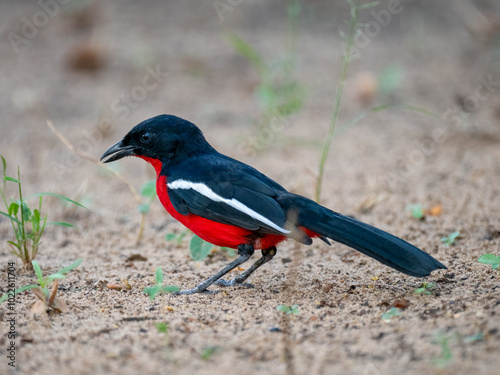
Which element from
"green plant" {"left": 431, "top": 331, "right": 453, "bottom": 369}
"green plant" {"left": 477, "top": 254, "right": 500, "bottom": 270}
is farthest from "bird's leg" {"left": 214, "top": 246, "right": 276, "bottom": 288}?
"green plant" {"left": 431, "top": 331, "right": 453, "bottom": 369}

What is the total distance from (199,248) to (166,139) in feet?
2.40

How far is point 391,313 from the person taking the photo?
2.89 m

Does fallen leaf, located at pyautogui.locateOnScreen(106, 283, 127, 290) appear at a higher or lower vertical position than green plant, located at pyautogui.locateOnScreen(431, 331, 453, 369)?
higher

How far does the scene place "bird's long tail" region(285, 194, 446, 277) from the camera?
9.92ft

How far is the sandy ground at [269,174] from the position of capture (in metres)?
2.58

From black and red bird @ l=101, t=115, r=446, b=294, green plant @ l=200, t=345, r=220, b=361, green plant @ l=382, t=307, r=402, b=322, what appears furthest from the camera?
black and red bird @ l=101, t=115, r=446, b=294

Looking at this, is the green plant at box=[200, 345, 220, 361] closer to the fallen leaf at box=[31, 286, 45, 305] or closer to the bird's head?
the fallen leaf at box=[31, 286, 45, 305]

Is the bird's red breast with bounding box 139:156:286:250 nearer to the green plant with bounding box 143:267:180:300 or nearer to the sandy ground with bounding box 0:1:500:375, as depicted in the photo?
the sandy ground with bounding box 0:1:500:375

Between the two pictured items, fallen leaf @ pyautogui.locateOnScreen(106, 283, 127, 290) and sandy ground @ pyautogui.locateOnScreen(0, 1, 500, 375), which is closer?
sandy ground @ pyautogui.locateOnScreen(0, 1, 500, 375)

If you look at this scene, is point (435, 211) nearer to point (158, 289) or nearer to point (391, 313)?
point (391, 313)

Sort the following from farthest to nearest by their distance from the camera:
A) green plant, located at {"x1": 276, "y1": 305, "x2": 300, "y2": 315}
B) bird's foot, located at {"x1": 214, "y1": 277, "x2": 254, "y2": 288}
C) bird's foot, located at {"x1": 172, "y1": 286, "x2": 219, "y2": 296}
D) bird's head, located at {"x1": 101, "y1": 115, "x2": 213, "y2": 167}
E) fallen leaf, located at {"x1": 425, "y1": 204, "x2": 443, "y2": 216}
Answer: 1. fallen leaf, located at {"x1": 425, "y1": 204, "x2": 443, "y2": 216}
2. bird's head, located at {"x1": 101, "y1": 115, "x2": 213, "y2": 167}
3. bird's foot, located at {"x1": 214, "y1": 277, "x2": 254, "y2": 288}
4. bird's foot, located at {"x1": 172, "y1": 286, "x2": 219, "y2": 296}
5. green plant, located at {"x1": 276, "y1": 305, "x2": 300, "y2": 315}

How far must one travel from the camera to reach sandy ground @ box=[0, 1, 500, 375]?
2576 mm

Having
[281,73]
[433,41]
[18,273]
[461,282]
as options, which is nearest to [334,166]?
[281,73]

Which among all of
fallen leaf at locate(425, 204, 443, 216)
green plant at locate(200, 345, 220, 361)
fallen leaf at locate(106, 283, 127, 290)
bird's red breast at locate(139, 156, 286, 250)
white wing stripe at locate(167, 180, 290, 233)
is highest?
fallen leaf at locate(425, 204, 443, 216)
